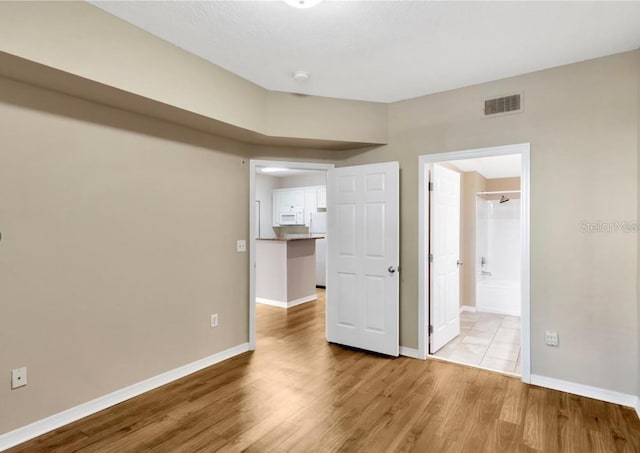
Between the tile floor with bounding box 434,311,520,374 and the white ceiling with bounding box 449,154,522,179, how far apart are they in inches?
86.0

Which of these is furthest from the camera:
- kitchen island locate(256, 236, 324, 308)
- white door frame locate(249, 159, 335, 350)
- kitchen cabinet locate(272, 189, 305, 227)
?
kitchen cabinet locate(272, 189, 305, 227)

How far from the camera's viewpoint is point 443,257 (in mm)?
3963

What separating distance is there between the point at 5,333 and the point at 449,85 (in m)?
4.03

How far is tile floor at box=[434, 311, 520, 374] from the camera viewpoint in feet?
11.4

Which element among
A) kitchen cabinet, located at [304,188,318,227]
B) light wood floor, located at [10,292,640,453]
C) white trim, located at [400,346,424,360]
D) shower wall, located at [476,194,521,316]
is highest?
kitchen cabinet, located at [304,188,318,227]

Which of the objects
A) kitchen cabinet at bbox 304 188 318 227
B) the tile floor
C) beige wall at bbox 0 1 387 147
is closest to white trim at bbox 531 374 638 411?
the tile floor

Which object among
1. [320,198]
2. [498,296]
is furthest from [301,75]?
[320,198]

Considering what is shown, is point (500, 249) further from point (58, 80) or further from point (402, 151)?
point (58, 80)

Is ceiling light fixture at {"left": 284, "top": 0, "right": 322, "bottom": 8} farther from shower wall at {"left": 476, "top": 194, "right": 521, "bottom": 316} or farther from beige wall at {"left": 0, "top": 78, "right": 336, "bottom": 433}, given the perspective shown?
shower wall at {"left": 476, "top": 194, "right": 521, "bottom": 316}

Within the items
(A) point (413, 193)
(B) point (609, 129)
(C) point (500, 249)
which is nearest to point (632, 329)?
(B) point (609, 129)

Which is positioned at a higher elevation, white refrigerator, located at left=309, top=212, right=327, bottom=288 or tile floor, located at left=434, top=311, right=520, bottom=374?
white refrigerator, located at left=309, top=212, right=327, bottom=288

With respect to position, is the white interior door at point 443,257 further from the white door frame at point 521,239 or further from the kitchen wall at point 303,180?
the kitchen wall at point 303,180

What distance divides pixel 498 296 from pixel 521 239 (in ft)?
9.01

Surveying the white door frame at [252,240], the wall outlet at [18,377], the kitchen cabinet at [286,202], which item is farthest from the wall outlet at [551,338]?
the kitchen cabinet at [286,202]
